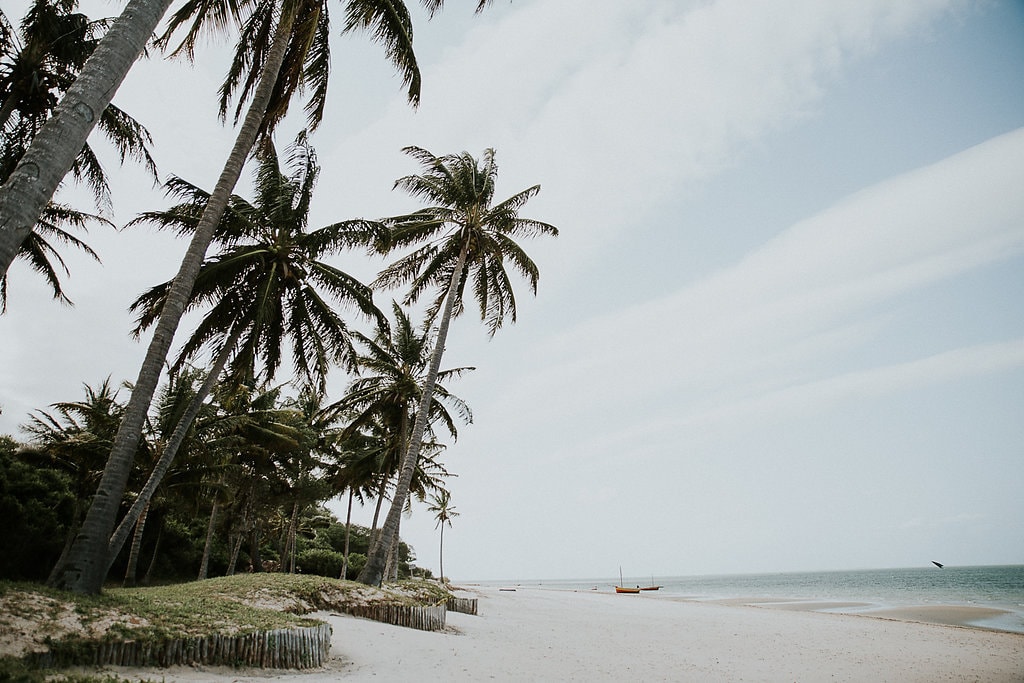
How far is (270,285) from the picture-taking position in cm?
1203

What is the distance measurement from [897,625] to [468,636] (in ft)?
60.2

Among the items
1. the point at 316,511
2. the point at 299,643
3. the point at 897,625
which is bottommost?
the point at 897,625

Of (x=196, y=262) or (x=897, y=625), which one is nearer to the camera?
(x=196, y=262)

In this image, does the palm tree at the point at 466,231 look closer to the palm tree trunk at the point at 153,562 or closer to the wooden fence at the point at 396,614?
the wooden fence at the point at 396,614

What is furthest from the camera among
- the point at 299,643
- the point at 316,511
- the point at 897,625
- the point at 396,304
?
the point at 316,511

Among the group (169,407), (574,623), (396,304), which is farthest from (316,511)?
(574,623)

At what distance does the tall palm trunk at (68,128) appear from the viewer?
4328 mm

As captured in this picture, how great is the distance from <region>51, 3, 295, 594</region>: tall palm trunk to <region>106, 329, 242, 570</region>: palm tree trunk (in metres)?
0.34

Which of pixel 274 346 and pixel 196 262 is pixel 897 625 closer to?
pixel 274 346

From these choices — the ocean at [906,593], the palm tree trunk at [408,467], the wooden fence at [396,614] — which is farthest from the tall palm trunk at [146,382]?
the ocean at [906,593]

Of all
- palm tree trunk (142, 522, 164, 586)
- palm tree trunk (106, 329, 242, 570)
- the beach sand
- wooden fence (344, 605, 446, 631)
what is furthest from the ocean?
palm tree trunk (142, 522, 164, 586)

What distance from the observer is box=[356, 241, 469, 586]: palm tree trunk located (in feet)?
44.4

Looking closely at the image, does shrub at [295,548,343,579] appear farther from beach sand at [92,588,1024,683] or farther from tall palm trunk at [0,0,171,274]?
tall palm trunk at [0,0,171,274]

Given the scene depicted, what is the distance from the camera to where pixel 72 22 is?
1076 centimetres
